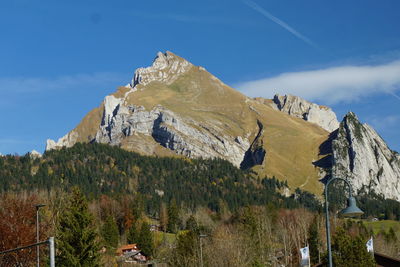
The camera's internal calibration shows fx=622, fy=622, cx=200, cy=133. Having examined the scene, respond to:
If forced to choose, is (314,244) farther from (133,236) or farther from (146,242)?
(133,236)

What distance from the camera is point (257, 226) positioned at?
12000 cm

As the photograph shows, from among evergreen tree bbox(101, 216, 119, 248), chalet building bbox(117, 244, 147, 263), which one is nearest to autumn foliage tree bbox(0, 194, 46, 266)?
chalet building bbox(117, 244, 147, 263)

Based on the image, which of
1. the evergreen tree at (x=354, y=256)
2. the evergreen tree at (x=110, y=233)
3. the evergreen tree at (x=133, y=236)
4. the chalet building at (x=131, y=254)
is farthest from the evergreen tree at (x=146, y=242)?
the evergreen tree at (x=354, y=256)

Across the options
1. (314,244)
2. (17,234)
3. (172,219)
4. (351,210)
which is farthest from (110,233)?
(351,210)

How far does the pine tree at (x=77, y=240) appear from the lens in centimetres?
5812

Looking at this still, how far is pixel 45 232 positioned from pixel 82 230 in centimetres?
1768

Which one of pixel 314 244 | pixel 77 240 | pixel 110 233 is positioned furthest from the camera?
pixel 110 233

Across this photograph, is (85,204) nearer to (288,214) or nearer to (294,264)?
(294,264)

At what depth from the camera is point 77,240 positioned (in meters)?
59.6

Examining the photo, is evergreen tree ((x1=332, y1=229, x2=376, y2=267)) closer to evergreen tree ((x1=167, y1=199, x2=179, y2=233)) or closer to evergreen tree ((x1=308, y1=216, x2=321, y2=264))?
evergreen tree ((x1=308, y1=216, x2=321, y2=264))

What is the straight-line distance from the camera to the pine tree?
58125mm

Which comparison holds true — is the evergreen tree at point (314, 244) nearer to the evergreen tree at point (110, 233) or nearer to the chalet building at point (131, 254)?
the chalet building at point (131, 254)

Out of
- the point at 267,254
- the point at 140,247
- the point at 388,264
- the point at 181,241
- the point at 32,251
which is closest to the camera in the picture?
the point at 32,251

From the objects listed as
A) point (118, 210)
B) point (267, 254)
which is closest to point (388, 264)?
point (267, 254)
